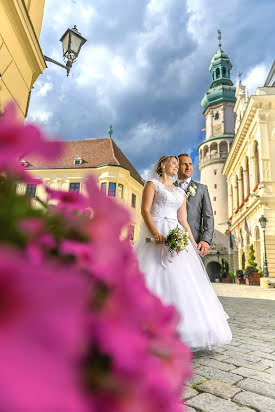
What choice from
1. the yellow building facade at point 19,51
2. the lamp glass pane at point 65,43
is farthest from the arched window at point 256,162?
the lamp glass pane at point 65,43

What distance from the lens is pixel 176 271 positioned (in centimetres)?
356

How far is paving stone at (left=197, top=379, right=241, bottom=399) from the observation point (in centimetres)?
225

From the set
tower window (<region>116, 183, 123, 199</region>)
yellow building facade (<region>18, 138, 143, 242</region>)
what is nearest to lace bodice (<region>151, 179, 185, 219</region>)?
yellow building facade (<region>18, 138, 143, 242</region>)

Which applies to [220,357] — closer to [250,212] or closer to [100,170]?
[250,212]

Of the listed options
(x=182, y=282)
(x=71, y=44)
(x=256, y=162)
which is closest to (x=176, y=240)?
(x=182, y=282)

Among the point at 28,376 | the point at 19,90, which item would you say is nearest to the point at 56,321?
the point at 28,376

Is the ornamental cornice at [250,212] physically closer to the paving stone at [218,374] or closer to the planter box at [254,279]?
the planter box at [254,279]

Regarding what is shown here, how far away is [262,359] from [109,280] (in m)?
3.47

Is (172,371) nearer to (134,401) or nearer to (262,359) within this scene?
(134,401)

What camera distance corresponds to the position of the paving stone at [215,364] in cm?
289

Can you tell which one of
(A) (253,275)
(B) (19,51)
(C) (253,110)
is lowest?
(A) (253,275)

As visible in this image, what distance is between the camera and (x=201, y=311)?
3.33 m

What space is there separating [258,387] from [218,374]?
38 centimetres

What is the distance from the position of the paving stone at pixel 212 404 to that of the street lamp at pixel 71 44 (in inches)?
291
